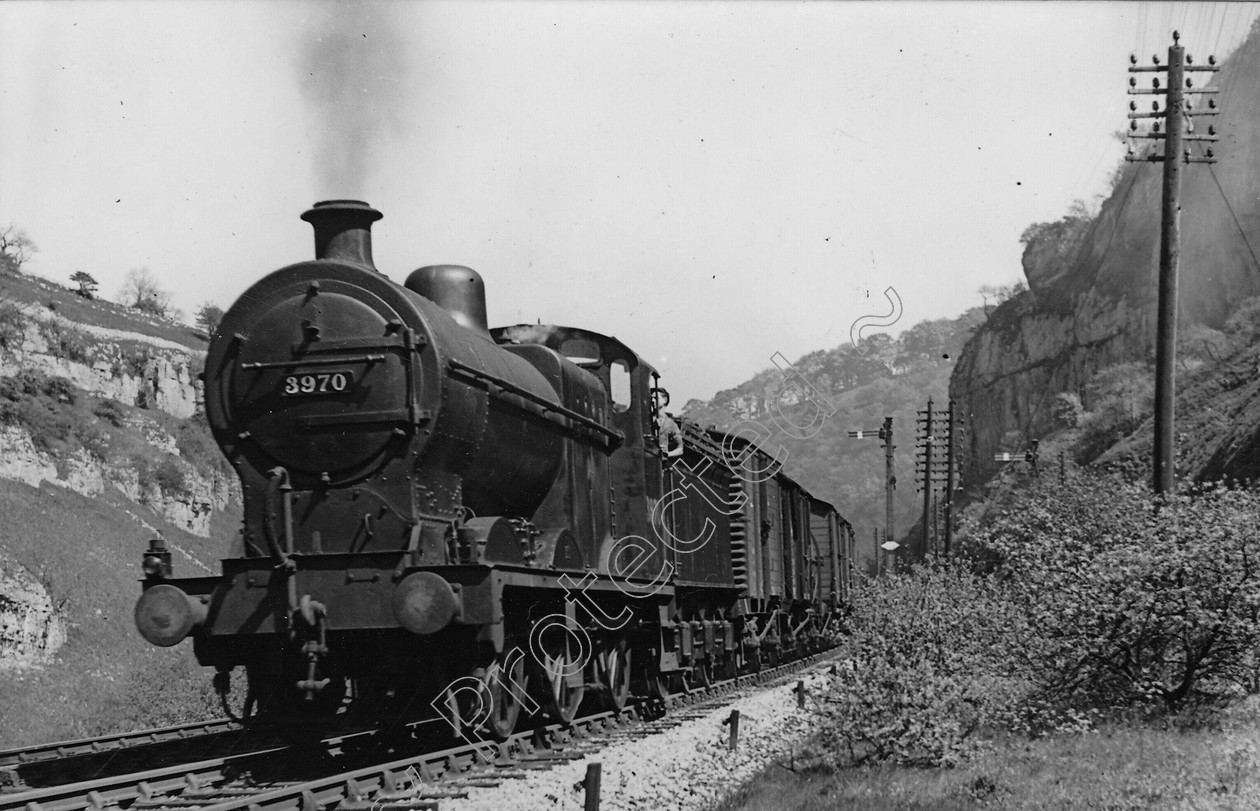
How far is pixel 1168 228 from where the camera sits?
17562 mm

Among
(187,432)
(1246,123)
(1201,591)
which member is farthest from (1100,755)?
(1246,123)

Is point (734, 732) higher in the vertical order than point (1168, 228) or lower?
lower

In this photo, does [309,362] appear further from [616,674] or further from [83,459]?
[83,459]

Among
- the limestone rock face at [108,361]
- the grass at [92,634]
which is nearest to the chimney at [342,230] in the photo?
the grass at [92,634]

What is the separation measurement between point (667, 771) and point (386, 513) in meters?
3.14

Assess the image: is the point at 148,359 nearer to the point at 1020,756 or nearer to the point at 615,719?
the point at 615,719

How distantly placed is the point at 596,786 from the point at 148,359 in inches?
1933

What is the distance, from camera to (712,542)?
16891 mm

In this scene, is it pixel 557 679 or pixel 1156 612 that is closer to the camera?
pixel 557 679

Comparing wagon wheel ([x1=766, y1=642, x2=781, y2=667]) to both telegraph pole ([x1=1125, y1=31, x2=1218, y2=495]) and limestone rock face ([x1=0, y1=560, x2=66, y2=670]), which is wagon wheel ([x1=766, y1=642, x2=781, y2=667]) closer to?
telegraph pole ([x1=1125, y1=31, x2=1218, y2=495])

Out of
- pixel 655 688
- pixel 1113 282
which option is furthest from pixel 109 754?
pixel 1113 282

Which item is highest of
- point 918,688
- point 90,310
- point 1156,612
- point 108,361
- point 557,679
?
point 90,310

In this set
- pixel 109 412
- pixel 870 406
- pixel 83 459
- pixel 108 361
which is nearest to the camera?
pixel 83 459

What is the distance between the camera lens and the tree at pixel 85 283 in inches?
2586
